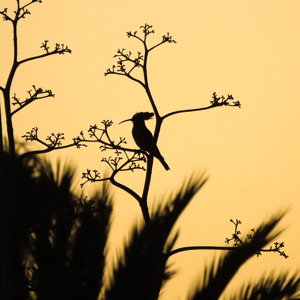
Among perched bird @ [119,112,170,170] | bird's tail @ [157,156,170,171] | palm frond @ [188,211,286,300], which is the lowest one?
palm frond @ [188,211,286,300]

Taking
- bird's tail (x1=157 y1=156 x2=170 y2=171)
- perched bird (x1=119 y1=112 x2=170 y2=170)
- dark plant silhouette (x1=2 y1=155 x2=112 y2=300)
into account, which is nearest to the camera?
dark plant silhouette (x1=2 y1=155 x2=112 y2=300)

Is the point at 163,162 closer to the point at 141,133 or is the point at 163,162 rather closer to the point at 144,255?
the point at 141,133

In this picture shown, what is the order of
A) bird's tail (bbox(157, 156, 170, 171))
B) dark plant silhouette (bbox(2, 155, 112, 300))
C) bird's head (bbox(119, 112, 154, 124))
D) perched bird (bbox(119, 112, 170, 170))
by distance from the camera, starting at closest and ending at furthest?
dark plant silhouette (bbox(2, 155, 112, 300)), bird's head (bbox(119, 112, 154, 124)), perched bird (bbox(119, 112, 170, 170)), bird's tail (bbox(157, 156, 170, 171))

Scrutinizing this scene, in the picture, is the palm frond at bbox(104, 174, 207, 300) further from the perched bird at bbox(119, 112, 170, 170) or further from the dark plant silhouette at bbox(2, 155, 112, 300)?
the perched bird at bbox(119, 112, 170, 170)

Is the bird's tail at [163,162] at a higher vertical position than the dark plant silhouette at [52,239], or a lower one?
higher

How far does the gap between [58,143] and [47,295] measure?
1.26 metres

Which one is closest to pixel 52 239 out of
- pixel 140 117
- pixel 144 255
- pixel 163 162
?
pixel 144 255

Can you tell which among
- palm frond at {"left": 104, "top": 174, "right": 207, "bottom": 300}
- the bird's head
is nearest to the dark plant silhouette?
palm frond at {"left": 104, "top": 174, "right": 207, "bottom": 300}

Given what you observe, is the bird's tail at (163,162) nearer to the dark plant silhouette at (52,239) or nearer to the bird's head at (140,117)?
the bird's head at (140,117)

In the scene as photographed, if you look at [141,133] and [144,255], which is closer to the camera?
[144,255]

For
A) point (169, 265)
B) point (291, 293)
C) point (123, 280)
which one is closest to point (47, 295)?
point (123, 280)

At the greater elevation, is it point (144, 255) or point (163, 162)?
point (163, 162)

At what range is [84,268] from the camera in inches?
229

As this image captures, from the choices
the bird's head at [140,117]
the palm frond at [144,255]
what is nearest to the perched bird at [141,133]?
the bird's head at [140,117]
